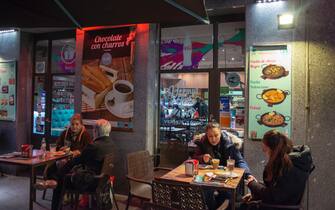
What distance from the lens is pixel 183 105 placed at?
510 cm

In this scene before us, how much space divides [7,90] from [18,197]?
2.52 metres

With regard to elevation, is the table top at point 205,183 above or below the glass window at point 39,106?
below

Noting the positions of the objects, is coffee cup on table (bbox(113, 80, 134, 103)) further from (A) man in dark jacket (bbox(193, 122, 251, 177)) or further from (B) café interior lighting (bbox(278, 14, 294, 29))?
(B) café interior lighting (bbox(278, 14, 294, 29))

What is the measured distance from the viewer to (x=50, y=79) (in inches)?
252

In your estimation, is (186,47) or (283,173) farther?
(186,47)

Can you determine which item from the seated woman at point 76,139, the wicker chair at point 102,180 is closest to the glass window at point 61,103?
the seated woman at point 76,139

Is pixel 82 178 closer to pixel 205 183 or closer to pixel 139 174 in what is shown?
pixel 139 174

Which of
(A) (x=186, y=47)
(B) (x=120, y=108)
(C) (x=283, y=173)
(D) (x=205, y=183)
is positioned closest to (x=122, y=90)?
(B) (x=120, y=108)

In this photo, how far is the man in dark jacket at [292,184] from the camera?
2703 mm

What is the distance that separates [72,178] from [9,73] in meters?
3.61

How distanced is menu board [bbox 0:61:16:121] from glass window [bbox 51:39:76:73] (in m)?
0.80

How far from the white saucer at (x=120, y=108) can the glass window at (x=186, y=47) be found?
81 cm

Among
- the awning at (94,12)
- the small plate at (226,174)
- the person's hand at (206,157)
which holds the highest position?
the awning at (94,12)

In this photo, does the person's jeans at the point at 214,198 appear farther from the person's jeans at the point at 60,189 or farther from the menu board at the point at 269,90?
the person's jeans at the point at 60,189
